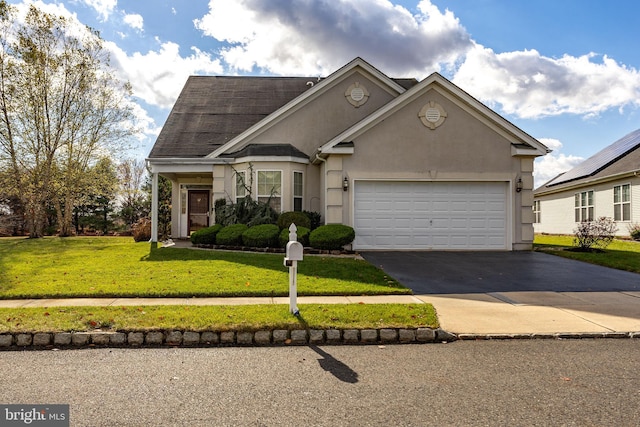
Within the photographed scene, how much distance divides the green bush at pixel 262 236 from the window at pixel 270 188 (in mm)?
1630

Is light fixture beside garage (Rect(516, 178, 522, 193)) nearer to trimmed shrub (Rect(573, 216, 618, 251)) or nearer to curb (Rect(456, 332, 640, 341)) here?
trimmed shrub (Rect(573, 216, 618, 251))

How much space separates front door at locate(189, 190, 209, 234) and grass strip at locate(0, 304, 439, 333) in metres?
12.7

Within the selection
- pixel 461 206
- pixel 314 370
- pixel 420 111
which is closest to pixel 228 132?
pixel 420 111

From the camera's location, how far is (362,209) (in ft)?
46.0

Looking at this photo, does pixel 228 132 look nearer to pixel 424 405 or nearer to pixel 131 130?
pixel 131 130

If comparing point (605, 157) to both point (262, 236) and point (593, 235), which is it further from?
point (262, 236)

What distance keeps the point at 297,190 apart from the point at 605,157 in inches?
747

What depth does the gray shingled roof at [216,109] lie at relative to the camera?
17172 mm

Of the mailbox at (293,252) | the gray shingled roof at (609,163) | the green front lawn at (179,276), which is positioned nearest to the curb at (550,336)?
the mailbox at (293,252)

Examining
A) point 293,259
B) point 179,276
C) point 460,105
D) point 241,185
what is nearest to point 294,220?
point 241,185

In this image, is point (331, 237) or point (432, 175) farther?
point (432, 175)

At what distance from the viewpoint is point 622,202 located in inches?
781

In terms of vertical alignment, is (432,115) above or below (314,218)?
above

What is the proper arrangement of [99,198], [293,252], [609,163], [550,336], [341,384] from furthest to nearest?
[99,198]
[609,163]
[293,252]
[550,336]
[341,384]
